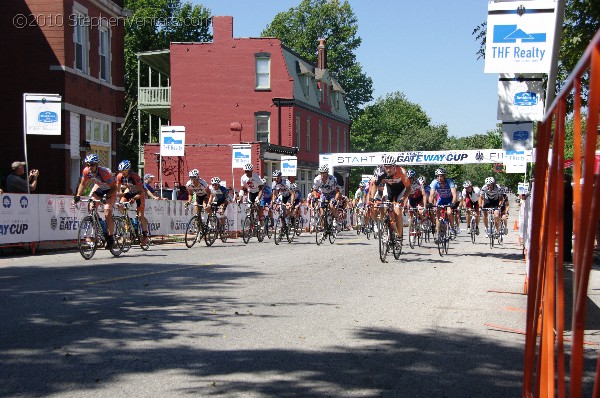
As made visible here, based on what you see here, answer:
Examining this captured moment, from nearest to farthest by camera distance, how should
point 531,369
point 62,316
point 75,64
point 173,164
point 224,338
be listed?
1. point 531,369
2. point 224,338
3. point 62,316
4. point 75,64
5. point 173,164

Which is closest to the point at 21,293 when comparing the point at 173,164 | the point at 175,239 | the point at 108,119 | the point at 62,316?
the point at 62,316

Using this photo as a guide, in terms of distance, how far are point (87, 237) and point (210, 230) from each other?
6.10 meters

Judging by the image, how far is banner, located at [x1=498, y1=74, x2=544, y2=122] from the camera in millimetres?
11734

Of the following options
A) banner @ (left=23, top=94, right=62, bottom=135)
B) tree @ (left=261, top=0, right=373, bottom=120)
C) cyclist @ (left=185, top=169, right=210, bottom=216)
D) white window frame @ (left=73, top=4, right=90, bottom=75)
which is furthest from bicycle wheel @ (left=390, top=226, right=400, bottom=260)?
tree @ (left=261, top=0, right=373, bottom=120)

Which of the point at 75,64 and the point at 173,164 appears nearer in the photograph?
the point at 75,64

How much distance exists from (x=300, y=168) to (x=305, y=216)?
743 inches

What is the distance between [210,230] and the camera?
21203mm

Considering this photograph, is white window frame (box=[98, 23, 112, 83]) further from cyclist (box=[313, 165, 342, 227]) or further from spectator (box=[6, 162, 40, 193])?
spectator (box=[6, 162, 40, 193])

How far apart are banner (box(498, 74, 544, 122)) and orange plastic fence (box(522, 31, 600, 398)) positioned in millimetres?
7446

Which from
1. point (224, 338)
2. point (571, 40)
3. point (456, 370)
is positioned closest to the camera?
point (456, 370)

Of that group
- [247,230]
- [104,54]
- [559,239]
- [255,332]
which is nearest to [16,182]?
[247,230]

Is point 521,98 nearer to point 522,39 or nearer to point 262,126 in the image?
point 522,39

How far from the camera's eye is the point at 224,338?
702 cm

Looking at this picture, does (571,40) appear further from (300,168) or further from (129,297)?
(300,168)
